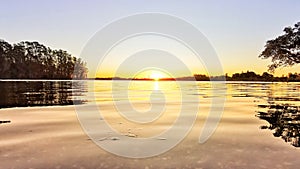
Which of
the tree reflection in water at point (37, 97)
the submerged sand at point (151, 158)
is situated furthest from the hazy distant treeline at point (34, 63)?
the submerged sand at point (151, 158)

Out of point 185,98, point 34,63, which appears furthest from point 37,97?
point 34,63

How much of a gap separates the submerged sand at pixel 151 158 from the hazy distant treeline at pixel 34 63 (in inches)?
4119

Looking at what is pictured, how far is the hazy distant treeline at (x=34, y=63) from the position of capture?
13320 centimetres

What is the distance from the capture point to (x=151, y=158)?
7.23 m

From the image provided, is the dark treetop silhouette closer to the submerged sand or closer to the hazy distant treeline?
the submerged sand

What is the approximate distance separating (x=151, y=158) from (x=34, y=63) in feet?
514

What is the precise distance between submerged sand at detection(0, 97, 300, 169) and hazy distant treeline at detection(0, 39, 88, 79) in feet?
343

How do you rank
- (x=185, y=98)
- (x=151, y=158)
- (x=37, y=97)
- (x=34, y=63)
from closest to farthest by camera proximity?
1. (x=151, y=158)
2. (x=37, y=97)
3. (x=185, y=98)
4. (x=34, y=63)

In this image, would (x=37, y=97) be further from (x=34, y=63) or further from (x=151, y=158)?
(x=34, y=63)

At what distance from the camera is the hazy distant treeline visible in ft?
437

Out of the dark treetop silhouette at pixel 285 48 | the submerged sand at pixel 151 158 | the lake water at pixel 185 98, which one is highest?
the dark treetop silhouette at pixel 285 48

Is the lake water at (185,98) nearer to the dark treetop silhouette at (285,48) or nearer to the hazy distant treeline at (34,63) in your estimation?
the dark treetop silhouette at (285,48)

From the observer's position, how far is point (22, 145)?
8594 millimetres

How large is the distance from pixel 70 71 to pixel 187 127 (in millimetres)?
182541
